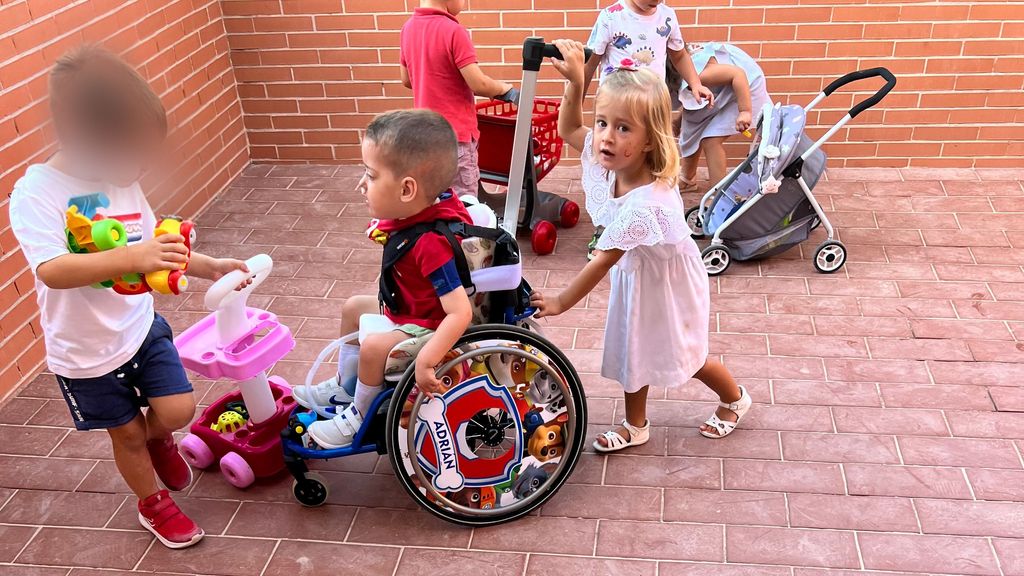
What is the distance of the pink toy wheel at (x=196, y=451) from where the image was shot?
117 inches

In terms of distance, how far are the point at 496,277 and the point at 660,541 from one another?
93 cm

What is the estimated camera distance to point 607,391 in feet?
10.9

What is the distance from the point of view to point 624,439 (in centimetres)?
302

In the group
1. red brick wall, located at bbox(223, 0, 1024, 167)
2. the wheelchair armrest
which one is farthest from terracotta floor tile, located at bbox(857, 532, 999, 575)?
red brick wall, located at bbox(223, 0, 1024, 167)

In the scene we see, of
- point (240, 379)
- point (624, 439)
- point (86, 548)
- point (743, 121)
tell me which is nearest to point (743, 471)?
point (624, 439)

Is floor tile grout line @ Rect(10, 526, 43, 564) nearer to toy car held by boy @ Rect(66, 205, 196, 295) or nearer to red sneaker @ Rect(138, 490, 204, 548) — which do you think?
red sneaker @ Rect(138, 490, 204, 548)

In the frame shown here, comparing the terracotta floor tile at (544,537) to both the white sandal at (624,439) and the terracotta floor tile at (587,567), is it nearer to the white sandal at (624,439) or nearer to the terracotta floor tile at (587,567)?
the terracotta floor tile at (587,567)

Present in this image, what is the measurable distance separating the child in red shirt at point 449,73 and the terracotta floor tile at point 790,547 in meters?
1.91

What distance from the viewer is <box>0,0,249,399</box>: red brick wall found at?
11.2 ft

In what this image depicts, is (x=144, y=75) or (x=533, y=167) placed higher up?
(x=144, y=75)

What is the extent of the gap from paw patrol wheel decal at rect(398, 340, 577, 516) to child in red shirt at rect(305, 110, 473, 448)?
0.12m

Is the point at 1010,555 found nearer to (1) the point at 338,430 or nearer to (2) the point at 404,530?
(2) the point at 404,530

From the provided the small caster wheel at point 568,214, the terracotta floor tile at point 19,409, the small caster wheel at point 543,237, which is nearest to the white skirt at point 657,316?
the small caster wheel at point 543,237

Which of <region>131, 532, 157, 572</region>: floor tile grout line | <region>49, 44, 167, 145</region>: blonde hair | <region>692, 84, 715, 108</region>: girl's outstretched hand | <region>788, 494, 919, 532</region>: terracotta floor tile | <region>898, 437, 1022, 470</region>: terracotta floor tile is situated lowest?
<region>131, 532, 157, 572</region>: floor tile grout line
